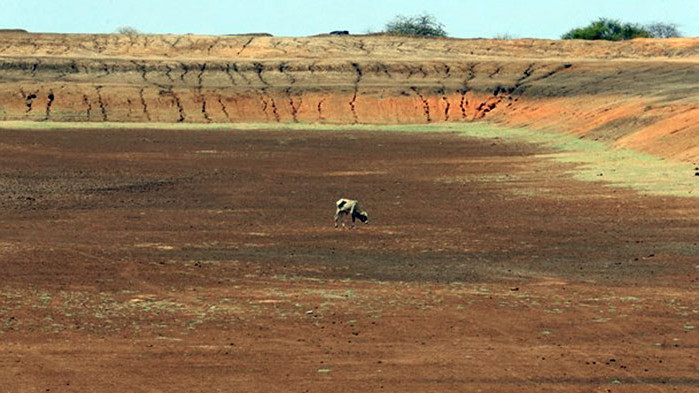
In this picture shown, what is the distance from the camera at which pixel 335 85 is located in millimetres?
95188

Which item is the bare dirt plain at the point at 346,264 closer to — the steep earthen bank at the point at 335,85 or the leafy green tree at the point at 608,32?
the steep earthen bank at the point at 335,85

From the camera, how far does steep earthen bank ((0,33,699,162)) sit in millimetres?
78062

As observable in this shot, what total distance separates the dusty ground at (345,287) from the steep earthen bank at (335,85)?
97.0 feet

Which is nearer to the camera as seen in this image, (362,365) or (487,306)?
(362,365)

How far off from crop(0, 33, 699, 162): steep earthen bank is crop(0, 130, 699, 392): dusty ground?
29577 millimetres

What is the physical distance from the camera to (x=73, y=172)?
44.5 m

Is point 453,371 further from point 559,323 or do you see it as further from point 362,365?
point 559,323

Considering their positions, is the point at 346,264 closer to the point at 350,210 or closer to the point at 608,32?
the point at 350,210

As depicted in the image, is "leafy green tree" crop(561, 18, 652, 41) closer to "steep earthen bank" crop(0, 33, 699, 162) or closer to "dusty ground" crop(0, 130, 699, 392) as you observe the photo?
"steep earthen bank" crop(0, 33, 699, 162)

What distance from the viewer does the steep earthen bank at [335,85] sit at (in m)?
78.1

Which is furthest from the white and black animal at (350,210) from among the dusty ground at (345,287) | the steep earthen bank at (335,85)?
the steep earthen bank at (335,85)

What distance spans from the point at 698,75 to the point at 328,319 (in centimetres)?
6178

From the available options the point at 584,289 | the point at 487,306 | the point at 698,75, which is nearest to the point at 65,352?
the point at 487,306

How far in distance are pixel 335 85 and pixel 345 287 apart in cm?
7546
